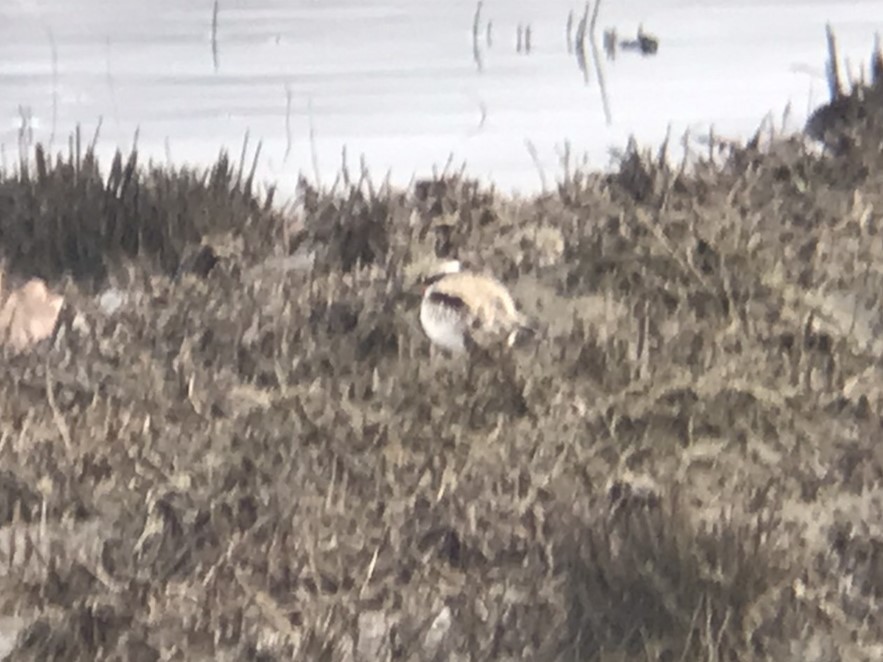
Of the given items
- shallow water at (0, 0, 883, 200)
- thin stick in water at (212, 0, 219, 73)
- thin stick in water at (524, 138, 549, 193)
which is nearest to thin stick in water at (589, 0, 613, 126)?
shallow water at (0, 0, 883, 200)

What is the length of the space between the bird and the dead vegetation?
0.20 ft

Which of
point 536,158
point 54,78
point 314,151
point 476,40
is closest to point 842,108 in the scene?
point 536,158

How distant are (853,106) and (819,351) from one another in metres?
1.78

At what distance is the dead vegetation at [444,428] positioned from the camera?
226 centimetres

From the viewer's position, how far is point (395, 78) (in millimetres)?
5121

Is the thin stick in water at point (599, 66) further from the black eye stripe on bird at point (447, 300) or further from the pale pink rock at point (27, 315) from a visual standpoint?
the pale pink rock at point (27, 315)

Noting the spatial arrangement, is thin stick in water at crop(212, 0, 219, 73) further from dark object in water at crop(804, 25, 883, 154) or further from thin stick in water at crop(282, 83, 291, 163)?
dark object in water at crop(804, 25, 883, 154)

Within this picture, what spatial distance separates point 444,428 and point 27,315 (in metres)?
1.09

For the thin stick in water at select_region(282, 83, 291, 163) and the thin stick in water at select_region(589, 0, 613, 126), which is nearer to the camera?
the thin stick in water at select_region(282, 83, 291, 163)

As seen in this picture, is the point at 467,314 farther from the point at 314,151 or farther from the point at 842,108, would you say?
the point at 842,108

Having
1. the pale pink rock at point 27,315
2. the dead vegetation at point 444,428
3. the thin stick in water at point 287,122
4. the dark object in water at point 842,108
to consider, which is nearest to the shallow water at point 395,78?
the thin stick in water at point 287,122

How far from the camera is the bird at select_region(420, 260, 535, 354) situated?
3.22 metres

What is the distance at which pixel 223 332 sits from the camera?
3324mm

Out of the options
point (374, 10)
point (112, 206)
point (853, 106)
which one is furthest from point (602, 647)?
point (374, 10)
